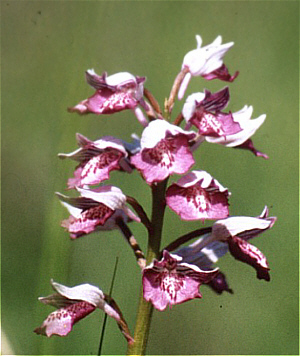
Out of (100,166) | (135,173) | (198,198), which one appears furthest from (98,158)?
(135,173)

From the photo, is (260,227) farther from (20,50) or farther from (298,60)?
(298,60)

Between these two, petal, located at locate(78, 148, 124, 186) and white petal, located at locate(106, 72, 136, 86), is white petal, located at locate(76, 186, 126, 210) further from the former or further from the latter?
white petal, located at locate(106, 72, 136, 86)

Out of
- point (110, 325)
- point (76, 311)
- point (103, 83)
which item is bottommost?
point (110, 325)

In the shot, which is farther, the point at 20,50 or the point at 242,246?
the point at 20,50

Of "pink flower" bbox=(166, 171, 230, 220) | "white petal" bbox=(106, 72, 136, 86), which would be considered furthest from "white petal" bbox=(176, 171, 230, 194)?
"white petal" bbox=(106, 72, 136, 86)

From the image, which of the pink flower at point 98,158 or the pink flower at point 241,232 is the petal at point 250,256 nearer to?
the pink flower at point 241,232

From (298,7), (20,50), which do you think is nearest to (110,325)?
(20,50)

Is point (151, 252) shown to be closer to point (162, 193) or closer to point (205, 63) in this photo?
point (162, 193)
